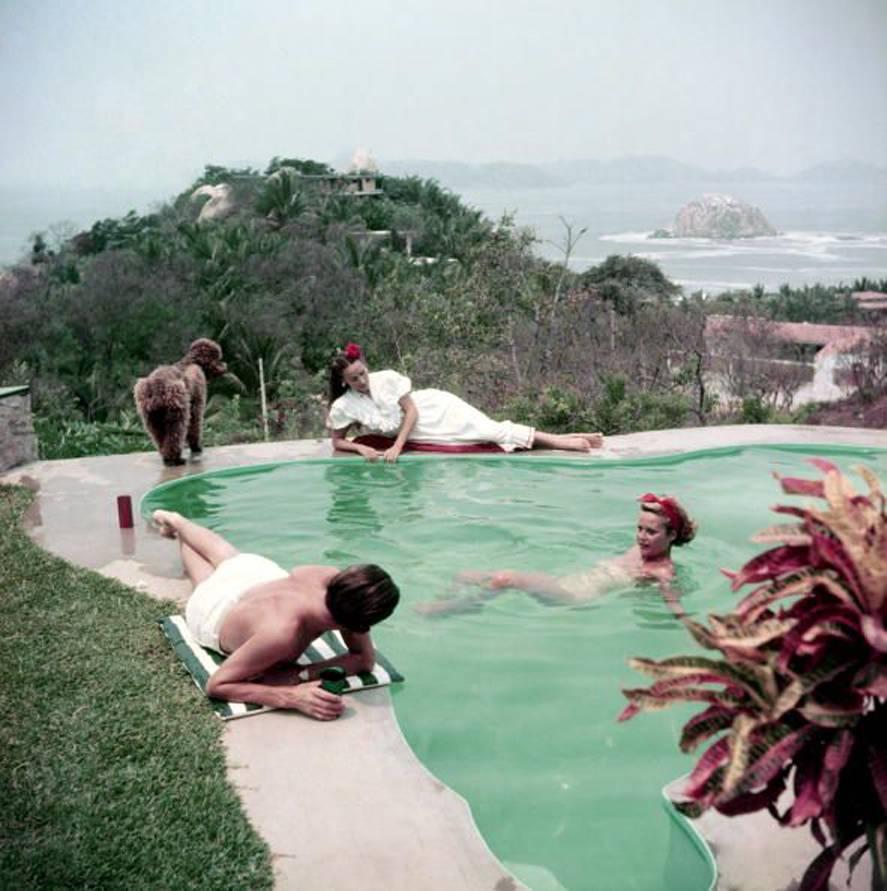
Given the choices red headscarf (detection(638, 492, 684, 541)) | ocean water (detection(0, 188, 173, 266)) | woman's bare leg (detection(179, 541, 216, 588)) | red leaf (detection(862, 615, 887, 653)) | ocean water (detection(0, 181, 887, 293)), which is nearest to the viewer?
red leaf (detection(862, 615, 887, 653))

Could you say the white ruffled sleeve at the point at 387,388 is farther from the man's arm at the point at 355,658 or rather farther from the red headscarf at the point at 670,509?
the man's arm at the point at 355,658

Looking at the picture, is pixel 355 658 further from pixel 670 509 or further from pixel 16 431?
pixel 16 431

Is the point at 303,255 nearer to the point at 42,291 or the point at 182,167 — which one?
the point at 42,291

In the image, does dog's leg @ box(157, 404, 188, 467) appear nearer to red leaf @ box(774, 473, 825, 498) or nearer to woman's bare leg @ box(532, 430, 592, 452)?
woman's bare leg @ box(532, 430, 592, 452)

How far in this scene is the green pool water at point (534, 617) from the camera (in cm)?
349

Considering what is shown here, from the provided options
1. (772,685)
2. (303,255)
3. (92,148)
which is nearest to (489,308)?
(772,685)

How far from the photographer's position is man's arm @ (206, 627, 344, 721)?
3.87m

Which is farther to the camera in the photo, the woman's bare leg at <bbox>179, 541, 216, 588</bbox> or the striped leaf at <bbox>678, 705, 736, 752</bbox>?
the woman's bare leg at <bbox>179, 541, 216, 588</bbox>

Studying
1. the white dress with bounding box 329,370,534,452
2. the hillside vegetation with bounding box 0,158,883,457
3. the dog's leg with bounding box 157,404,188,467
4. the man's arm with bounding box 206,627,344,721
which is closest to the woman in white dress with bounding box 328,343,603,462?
the white dress with bounding box 329,370,534,452

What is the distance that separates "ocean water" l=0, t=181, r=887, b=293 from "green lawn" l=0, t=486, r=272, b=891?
25.7 m

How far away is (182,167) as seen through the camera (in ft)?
188

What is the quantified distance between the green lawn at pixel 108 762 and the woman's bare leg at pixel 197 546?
0.69ft

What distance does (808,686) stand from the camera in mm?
1985

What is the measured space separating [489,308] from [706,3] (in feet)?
49.4
